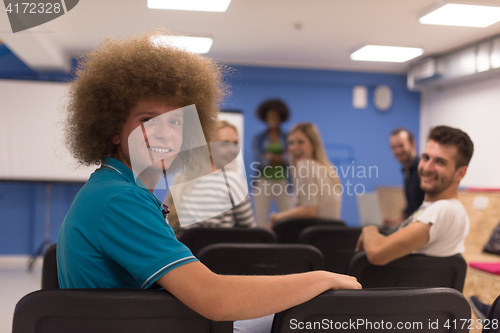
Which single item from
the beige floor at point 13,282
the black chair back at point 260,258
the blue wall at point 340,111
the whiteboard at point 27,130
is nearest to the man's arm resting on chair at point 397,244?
the black chair back at point 260,258

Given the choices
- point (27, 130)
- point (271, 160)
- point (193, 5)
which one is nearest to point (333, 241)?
point (193, 5)

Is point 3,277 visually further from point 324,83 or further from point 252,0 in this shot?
point 324,83

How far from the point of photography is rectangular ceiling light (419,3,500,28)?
3.39m

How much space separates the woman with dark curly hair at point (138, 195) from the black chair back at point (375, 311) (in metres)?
0.03

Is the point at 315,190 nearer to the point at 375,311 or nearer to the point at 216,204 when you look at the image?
the point at 216,204

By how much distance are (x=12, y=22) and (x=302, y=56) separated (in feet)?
10.9

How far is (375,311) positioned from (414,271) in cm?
80

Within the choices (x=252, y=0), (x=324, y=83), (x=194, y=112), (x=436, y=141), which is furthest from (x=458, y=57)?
(x=194, y=112)

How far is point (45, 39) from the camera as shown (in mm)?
4133

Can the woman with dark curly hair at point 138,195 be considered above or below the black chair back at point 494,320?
above

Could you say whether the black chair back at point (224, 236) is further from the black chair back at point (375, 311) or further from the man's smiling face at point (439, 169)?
the black chair back at point (375, 311)

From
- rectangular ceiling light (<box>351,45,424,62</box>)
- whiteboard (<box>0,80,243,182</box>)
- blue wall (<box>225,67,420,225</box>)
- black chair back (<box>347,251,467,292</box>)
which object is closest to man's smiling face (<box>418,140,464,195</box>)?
black chair back (<box>347,251,467,292</box>)

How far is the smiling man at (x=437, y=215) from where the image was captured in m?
1.51

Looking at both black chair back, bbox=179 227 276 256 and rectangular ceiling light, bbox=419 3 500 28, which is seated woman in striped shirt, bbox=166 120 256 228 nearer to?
black chair back, bbox=179 227 276 256
